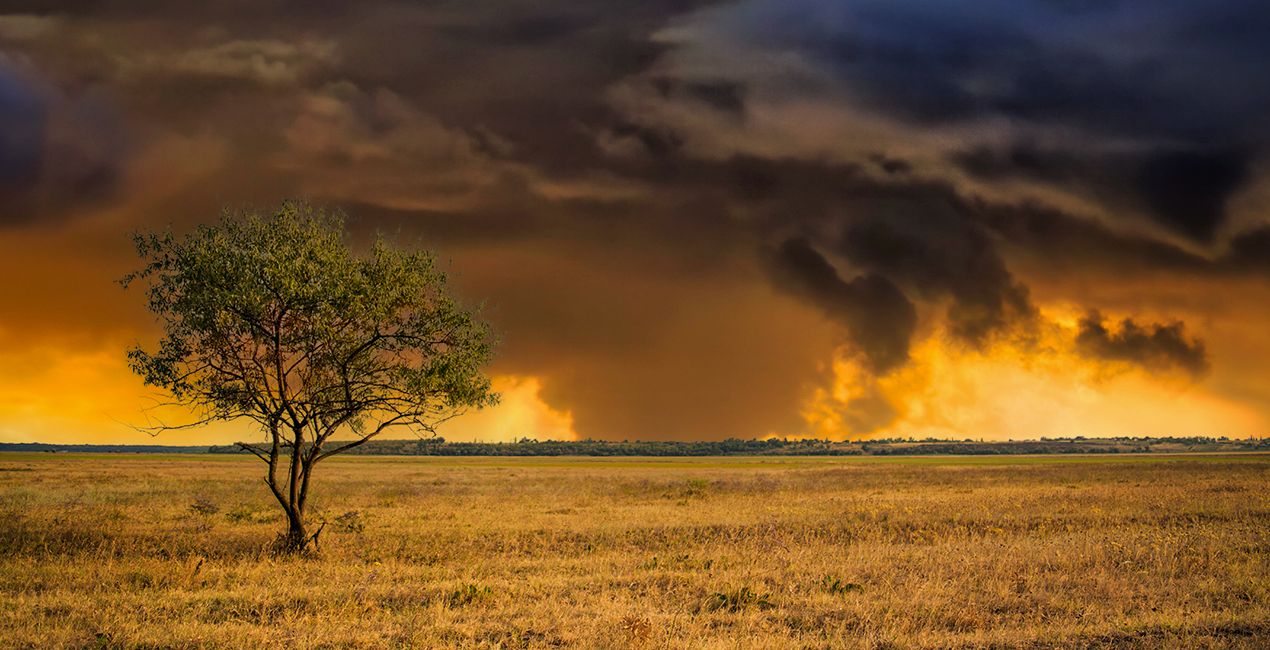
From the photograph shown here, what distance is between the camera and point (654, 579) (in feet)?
66.9

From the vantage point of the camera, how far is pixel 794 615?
1614 centimetres

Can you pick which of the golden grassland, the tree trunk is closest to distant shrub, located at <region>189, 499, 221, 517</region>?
the golden grassland

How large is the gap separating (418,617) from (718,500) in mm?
35929

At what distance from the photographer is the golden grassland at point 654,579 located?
48.2ft

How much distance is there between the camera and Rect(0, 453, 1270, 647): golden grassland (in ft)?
48.2

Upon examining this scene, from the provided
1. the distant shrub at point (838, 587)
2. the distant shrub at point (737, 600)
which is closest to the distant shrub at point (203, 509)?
the distant shrub at point (737, 600)

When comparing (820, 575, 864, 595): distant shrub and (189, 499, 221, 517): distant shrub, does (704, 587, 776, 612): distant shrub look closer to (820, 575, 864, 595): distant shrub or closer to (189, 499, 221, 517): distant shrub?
(820, 575, 864, 595): distant shrub

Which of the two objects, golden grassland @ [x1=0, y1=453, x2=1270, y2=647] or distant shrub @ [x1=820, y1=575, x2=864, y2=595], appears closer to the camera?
golden grassland @ [x1=0, y1=453, x2=1270, y2=647]

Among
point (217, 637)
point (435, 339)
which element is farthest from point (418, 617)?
point (435, 339)

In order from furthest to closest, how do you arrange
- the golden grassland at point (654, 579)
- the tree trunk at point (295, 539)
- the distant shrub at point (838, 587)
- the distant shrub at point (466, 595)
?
the tree trunk at point (295, 539), the distant shrub at point (838, 587), the distant shrub at point (466, 595), the golden grassland at point (654, 579)

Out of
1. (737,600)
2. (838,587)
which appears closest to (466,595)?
(737,600)

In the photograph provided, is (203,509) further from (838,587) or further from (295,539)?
(838,587)

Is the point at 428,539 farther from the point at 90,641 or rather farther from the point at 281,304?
the point at 90,641

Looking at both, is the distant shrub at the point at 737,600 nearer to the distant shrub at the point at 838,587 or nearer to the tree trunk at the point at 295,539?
the distant shrub at the point at 838,587
